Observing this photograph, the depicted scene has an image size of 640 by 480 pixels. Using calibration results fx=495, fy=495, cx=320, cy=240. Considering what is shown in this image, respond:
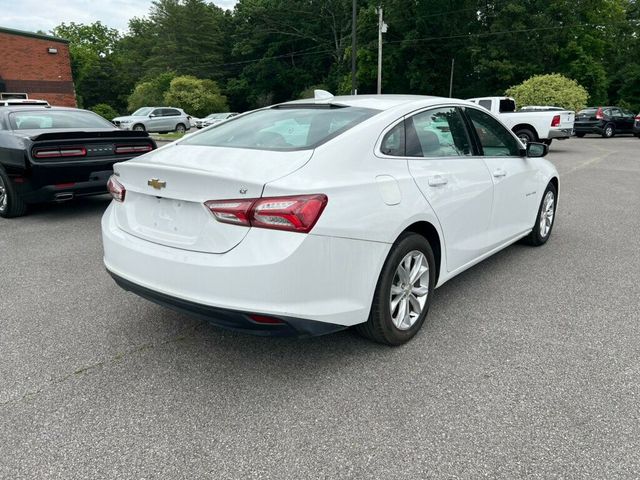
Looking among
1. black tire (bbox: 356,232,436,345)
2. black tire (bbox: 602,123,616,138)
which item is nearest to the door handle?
black tire (bbox: 356,232,436,345)

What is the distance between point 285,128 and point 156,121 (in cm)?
2825

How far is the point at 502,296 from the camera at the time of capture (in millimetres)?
4023

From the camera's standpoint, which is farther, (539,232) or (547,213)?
(547,213)

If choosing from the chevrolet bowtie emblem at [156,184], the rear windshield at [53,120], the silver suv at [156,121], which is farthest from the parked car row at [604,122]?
the chevrolet bowtie emblem at [156,184]

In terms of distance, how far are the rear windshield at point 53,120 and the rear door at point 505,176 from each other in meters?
5.85

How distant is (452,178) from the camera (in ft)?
11.3

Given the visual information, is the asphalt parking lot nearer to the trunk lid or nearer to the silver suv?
the trunk lid

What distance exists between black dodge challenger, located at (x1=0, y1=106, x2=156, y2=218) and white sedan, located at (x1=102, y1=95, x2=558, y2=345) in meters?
3.54

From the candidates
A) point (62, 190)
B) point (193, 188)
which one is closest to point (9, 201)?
point (62, 190)

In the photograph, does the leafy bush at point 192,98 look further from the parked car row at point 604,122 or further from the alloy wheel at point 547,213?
the alloy wheel at point 547,213

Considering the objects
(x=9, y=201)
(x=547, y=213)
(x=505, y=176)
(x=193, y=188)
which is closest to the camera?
(x=193, y=188)

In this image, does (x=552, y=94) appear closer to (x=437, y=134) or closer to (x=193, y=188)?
(x=437, y=134)

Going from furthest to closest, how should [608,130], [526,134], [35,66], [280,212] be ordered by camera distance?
[35,66], [608,130], [526,134], [280,212]

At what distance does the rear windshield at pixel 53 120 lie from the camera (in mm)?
7020
